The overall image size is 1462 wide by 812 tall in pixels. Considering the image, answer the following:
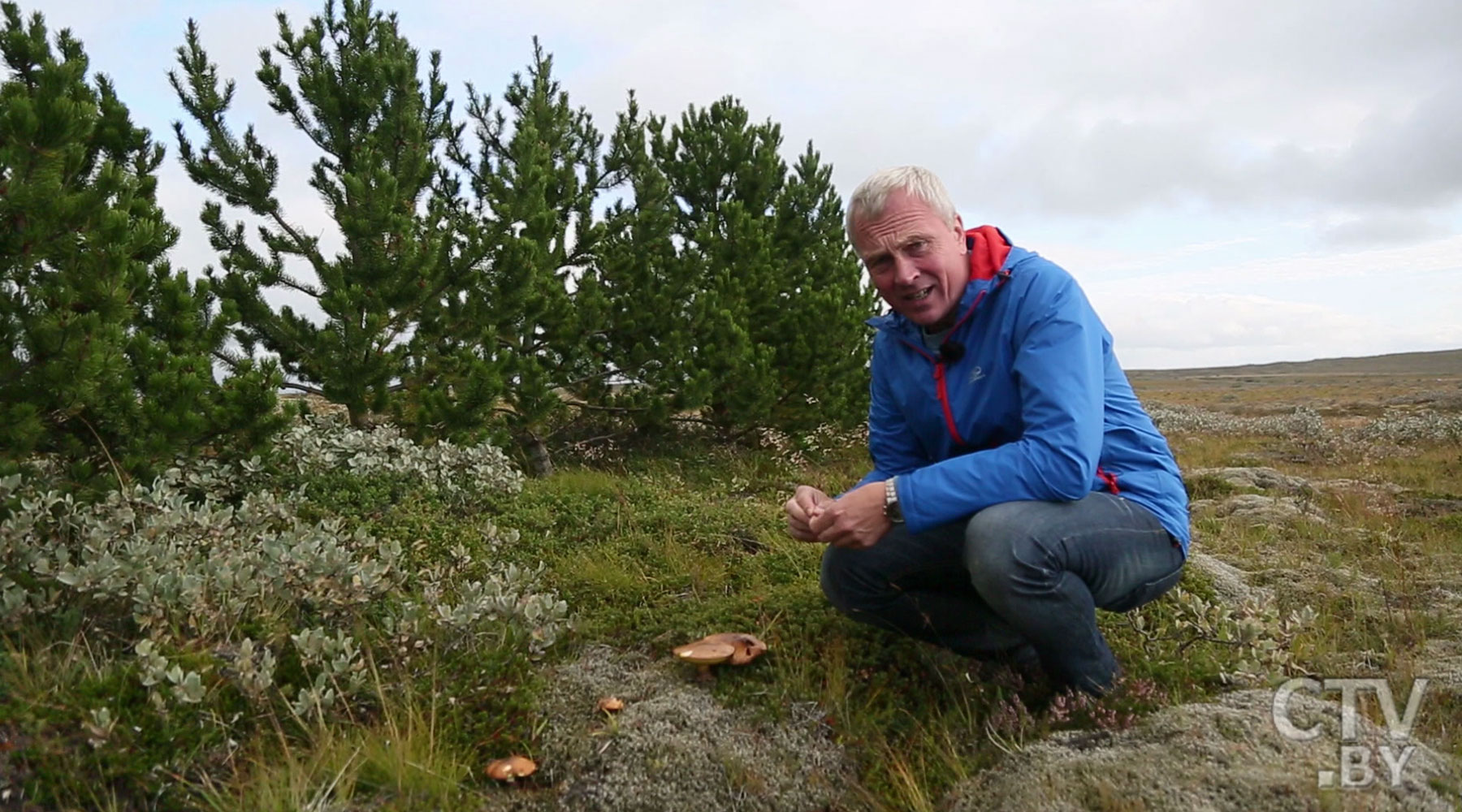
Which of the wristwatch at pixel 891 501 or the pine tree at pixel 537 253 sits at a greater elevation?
the pine tree at pixel 537 253

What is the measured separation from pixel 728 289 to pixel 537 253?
103 inches

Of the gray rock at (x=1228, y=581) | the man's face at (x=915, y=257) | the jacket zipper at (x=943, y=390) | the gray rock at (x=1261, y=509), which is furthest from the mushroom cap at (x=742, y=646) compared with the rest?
the gray rock at (x=1261, y=509)

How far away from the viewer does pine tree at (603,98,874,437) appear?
9.61 m

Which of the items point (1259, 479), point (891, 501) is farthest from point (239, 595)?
point (1259, 479)

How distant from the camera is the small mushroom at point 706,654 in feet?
10.1

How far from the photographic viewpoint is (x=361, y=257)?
715cm

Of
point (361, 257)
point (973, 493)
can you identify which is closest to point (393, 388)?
point (361, 257)

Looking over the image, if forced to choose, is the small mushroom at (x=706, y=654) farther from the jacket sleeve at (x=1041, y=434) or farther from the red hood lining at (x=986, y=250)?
the red hood lining at (x=986, y=250)

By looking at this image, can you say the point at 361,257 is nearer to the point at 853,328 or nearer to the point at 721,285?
the point at 721,285

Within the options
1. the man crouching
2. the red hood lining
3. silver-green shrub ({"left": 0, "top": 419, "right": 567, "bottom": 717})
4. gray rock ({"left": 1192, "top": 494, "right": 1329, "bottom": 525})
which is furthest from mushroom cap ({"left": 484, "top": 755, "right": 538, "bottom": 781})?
gray rock ({"left": 1192, "top": 494, "right": 1329, "bottom": 525})

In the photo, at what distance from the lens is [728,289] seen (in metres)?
9.88

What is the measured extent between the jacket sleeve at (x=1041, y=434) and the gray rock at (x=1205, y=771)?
74 centimetres

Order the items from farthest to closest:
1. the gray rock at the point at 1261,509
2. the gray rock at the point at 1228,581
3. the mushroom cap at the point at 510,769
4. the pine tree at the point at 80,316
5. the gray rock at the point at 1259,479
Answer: the gray rock at the point at 1259,479
the gray rock at the point at 1261,509
the gray rock at the point at 1228,581
the pine tree at the point at 80,316
the mushroom cap at the point at 510,769

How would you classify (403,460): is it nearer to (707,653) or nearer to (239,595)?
Result: (239,595)
